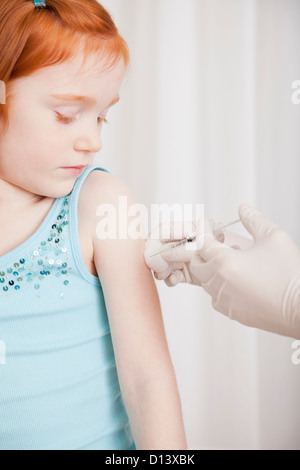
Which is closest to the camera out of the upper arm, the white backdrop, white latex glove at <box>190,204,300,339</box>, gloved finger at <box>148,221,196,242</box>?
white latex glove at <box>190,204,300,339</box>

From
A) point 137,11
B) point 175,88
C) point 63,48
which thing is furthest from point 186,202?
point 63,48

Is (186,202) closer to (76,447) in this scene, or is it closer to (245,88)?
(245,88)

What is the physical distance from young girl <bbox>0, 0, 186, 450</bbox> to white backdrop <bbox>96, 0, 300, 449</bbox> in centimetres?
72

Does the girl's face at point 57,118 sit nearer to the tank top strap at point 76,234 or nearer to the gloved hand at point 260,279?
the tank top strap at point 76,234

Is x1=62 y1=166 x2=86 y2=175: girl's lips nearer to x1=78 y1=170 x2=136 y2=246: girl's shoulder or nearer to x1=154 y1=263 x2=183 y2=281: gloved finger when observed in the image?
x1=78 y1=170 x2=136 y2=246: girl's shoulder

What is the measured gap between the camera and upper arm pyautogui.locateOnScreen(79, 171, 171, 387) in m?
1.02

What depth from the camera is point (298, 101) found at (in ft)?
5.90

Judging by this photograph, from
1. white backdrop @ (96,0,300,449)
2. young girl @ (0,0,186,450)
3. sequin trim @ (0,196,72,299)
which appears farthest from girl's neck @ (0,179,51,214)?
white backdrop @ (96,0,300,449)

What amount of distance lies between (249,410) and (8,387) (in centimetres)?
109

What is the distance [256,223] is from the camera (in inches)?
40.4

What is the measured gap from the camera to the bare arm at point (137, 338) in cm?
98

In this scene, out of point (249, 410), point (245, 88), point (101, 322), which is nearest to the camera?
point (101, 322)

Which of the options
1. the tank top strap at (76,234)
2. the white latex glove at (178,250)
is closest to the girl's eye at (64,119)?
the tank top strap at (76,234)

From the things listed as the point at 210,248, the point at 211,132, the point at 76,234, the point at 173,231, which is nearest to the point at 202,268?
the point at 210,248
